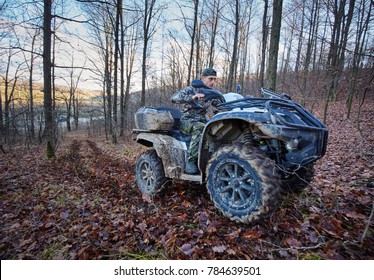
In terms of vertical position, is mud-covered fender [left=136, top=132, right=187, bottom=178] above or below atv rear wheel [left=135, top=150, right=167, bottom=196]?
above

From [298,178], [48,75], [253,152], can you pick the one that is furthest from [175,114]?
[48,75]

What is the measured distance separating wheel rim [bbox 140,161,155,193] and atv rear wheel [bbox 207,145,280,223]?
1.53 m

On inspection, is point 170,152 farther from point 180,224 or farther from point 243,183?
point 243,183

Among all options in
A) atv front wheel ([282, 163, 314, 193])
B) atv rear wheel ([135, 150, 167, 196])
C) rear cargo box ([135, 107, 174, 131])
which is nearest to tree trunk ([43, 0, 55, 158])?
atv rear wheel ([135, 150, 167, 196])

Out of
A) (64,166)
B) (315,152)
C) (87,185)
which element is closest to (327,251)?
(315,152)

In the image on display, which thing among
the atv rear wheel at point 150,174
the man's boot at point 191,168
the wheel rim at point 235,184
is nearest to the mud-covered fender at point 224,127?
the man's boot at point 191,168

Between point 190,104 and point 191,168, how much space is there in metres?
1.15

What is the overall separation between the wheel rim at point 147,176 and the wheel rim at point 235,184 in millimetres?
1638

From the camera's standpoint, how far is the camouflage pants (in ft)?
10.9

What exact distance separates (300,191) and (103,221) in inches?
122

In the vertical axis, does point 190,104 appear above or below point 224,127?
above

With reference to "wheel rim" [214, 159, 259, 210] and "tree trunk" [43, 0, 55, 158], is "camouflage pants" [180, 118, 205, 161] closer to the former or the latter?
"wheel rim" [214, 159, 259, 210]

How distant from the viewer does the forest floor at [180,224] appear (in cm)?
208

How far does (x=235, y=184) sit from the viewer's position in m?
2.51
